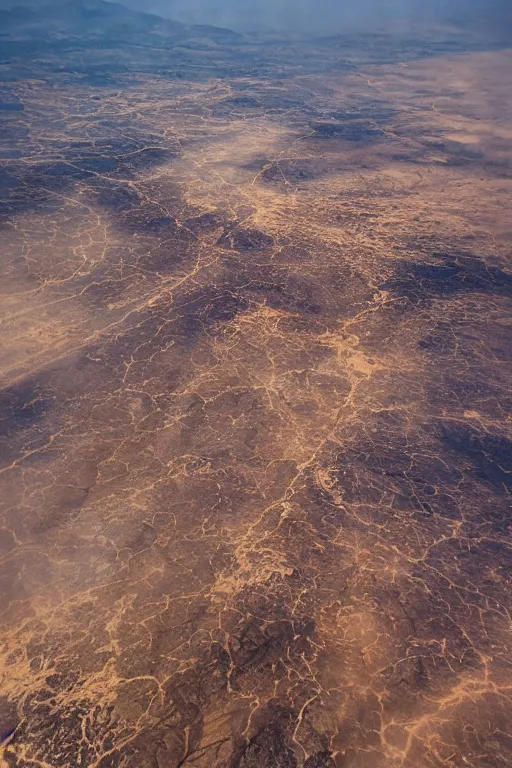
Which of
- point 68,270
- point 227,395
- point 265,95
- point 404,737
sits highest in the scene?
point 265,95

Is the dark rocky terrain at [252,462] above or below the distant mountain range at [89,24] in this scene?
below

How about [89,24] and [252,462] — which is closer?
[252,462]

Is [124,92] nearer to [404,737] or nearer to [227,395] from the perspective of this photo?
[227,395]

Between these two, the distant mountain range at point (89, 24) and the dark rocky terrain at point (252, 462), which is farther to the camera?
the distant mountain range at point (89, 24)

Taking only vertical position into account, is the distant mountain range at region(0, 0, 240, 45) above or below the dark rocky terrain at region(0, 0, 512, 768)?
above

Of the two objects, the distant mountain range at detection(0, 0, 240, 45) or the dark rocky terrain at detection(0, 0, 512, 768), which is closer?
the dark rocky terrain at detection(0, 0, 512, 768)

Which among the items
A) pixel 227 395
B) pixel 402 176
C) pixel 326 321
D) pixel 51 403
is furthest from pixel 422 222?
pixel 51 403

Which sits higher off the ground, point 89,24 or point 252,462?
point 89,24

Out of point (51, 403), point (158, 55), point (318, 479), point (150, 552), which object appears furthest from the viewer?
point (158, 55)
